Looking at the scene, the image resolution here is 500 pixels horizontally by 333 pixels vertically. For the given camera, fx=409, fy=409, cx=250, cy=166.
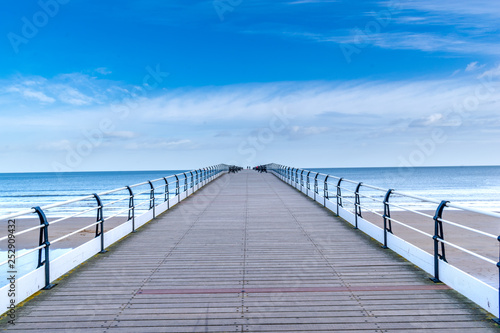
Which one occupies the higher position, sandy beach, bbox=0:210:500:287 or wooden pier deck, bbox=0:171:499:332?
wooden pier deck, bbox=0:171:499:332

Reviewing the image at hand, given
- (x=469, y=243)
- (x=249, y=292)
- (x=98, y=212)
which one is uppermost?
(x=98, y=212)

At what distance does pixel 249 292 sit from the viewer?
220 inches

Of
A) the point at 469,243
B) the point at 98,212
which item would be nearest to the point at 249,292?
the point at 98,212

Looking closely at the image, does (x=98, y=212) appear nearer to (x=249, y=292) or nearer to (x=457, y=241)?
(x=249, y=292)

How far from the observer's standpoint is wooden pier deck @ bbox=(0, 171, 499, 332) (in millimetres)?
4582

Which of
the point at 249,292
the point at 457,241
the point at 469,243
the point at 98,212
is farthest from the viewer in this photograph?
the point at 457,241

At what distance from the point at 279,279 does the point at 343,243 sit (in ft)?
9.98

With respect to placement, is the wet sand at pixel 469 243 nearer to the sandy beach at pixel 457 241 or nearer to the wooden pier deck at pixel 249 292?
the sandy beach at pixel 457 241

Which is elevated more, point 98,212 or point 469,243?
point 98,212

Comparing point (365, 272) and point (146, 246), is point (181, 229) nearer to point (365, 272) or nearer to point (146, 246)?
point (146, 246)

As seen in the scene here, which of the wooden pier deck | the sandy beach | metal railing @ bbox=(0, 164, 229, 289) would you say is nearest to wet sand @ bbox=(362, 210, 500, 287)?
the sandy beach

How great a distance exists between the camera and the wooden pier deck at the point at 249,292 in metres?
4.58

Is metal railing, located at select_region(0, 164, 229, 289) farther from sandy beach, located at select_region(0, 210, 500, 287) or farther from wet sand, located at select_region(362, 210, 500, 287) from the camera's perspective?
wet sand, located at select_region(362, 210, 500, 287)

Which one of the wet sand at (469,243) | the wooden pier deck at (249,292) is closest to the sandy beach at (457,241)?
the wet sand at (469,243)
